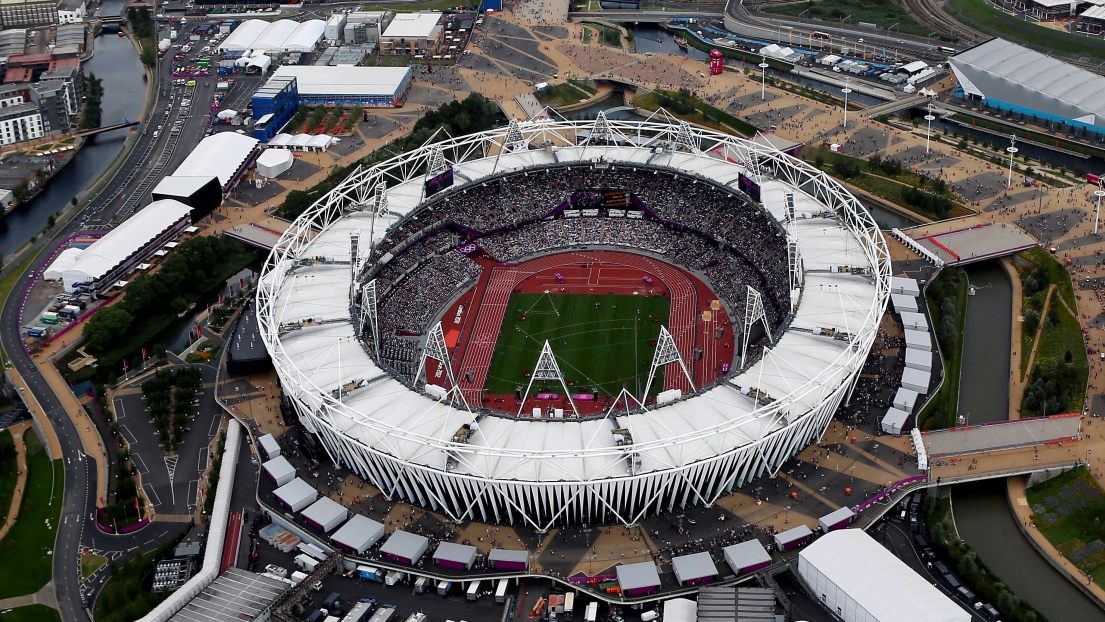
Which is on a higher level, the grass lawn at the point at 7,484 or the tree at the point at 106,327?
the tree at the point at 106,327

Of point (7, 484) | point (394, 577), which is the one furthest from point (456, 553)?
point (7, 484)

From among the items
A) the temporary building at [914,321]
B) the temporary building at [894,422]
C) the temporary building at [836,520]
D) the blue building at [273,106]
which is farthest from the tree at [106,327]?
the temporary building at [914,321]

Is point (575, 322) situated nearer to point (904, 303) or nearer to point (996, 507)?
point (904, 303)

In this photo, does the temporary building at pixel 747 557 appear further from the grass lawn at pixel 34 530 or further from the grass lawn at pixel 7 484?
the grass lawn at pixel 7 484

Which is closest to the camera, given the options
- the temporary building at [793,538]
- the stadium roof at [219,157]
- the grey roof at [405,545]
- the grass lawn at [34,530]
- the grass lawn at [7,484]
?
the grey roof at [405,545]

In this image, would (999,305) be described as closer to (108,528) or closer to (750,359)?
(750,359)

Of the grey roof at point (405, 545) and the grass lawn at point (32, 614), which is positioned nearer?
the grass lawn at point (32, 614)
